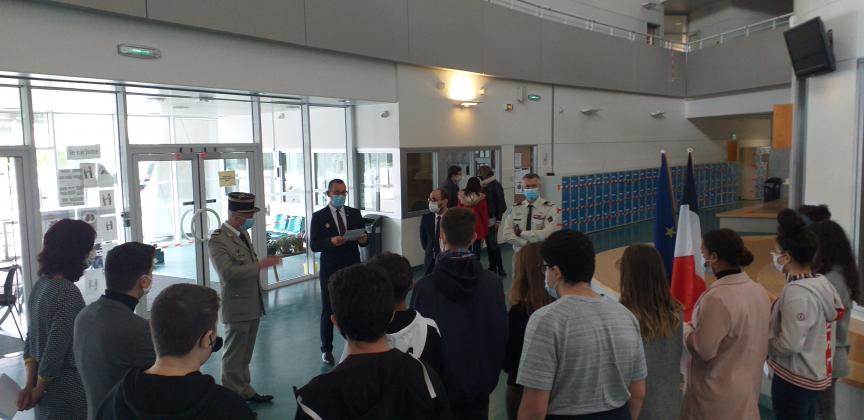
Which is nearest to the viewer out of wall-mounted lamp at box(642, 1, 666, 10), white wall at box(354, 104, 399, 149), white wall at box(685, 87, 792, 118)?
white wall at box(354, 104, 399, 149)

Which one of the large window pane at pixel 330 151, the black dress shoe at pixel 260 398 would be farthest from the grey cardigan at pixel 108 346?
the large window pane at pixel 330 151

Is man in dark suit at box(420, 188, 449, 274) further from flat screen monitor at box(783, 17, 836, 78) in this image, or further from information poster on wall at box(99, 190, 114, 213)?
A: flat screen monitor at box(783, 17, 836, 78)

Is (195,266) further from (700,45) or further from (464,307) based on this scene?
(700,45)

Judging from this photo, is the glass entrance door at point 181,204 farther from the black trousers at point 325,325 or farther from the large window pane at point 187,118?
the black trousers at point 325,325

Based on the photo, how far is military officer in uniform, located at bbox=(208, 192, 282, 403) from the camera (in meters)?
4.21

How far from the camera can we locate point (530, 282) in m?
2.76

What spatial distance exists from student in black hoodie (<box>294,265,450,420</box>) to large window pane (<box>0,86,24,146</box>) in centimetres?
546

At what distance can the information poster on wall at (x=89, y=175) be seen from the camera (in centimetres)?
620

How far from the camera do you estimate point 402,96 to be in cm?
899

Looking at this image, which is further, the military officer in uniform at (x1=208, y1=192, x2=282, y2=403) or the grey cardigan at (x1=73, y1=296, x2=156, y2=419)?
the military officer in uniform at (x1=208, y1=192, x2=282, y2=403)

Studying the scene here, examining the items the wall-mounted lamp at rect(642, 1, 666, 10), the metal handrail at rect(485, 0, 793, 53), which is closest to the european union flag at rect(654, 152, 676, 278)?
the metal handrail at rect(485, 0, 793, 53)

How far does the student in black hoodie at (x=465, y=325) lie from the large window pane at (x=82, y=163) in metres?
5.03

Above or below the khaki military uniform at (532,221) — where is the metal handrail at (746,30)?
above

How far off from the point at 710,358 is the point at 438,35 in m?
7.55
